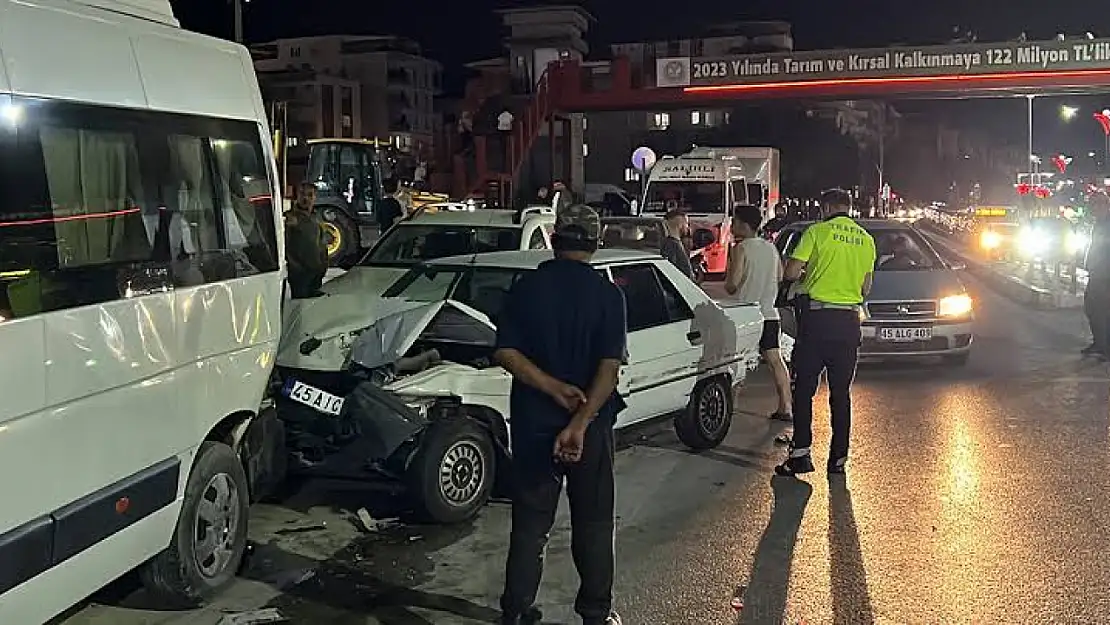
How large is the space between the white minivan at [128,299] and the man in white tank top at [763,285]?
16.7 ft

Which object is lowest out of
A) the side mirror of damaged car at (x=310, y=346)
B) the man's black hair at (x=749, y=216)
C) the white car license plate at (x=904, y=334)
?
the white car license plate at (x=904, y=334)

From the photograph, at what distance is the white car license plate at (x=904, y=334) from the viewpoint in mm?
13016

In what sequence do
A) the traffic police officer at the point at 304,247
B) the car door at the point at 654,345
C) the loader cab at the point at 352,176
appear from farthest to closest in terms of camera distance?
the loader cab at the point at 352,176, the traffic police officer at the point at 304,247, the car door at the point at 654,345

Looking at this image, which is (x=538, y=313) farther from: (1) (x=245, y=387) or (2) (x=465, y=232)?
(2) (x=465, y=232)

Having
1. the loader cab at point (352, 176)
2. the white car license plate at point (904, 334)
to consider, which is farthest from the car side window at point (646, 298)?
the loader cab at point (352, 176)

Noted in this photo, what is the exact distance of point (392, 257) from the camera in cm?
1174

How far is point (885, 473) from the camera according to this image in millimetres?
8500

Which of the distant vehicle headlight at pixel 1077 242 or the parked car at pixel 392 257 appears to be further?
the distant vehicle headlight at pixel 1077 242

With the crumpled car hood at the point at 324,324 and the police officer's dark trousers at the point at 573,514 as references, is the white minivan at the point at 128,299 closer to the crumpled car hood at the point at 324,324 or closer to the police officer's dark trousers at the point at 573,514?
the crumpled car hood at the point at 324,324

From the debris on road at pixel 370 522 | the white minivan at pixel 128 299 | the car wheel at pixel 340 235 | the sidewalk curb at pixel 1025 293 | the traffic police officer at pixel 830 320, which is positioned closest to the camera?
the white minivan at pixel 128 299

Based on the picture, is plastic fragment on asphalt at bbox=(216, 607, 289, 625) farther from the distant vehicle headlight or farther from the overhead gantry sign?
the overhead gantry sign

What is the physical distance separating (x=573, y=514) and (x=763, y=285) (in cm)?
586

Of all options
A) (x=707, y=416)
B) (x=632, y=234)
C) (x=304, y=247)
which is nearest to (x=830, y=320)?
(x=707, y=416)

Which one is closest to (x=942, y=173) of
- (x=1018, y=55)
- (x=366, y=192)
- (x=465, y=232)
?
(x=1018, y=55)
